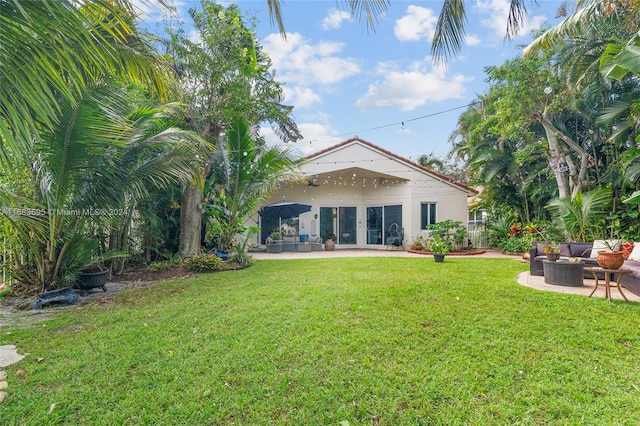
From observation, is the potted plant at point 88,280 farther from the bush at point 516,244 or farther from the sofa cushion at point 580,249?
the bush at point 516,244

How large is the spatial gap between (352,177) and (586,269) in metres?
10.8

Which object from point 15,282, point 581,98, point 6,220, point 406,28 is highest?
point 581,98

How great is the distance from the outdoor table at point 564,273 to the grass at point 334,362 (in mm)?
1380

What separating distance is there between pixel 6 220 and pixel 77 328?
8.06 ft

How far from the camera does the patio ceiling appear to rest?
597 inches

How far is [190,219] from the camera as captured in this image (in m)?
9.40

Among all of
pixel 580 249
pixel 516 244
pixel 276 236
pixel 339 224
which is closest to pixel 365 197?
pixel 339 224

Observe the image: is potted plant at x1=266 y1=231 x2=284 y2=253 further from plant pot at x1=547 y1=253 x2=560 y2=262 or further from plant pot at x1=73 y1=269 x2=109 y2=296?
plant pot at x1=547 y1=253 x2=560 y2=262

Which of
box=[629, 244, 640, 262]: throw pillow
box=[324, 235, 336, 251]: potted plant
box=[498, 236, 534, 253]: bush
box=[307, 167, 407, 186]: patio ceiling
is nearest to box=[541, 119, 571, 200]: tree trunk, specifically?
box=[498, 236, 534, 253]: bush

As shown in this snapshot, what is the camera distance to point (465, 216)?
15977 mm

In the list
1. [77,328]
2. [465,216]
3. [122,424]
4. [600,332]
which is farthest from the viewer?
[465,216]

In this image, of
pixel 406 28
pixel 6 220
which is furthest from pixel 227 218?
pixel 406 28

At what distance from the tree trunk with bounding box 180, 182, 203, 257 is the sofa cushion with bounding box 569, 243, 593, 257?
10.4 meters

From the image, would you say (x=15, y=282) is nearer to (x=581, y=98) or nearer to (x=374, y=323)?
(x=374, y=323)
